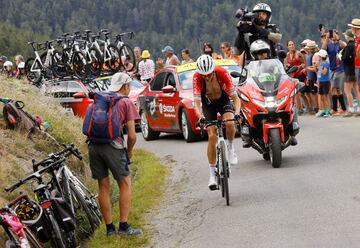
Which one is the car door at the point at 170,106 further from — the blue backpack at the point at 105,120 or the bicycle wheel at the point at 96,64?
the blue backpack at the point at 105,120

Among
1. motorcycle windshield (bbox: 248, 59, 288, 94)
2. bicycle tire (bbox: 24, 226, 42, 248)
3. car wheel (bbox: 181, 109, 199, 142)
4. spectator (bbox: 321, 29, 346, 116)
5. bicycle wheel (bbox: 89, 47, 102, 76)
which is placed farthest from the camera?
bicycle wheel (bbox: 89, 47, 102, 76)

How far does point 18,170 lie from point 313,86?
14912 mm

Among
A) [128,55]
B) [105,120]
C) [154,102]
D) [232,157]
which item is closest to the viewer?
[105,120]

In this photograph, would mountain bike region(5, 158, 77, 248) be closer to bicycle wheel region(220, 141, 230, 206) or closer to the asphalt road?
the asphalt road

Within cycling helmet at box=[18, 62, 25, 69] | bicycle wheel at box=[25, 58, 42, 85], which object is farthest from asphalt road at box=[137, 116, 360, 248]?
cycling helmet at box=[18, 62, 25, 69]

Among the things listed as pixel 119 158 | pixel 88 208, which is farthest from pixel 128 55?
pixel 119 158

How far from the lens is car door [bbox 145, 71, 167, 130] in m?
22.2

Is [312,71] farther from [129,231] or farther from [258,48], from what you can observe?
[129,231]

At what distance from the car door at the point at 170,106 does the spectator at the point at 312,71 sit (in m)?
5.07

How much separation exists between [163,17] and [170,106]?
125921 millimetres

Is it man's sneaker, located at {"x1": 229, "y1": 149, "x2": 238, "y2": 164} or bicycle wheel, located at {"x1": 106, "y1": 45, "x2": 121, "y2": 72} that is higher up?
man's sneaker, located at {"x1": 229, "y1": 149, "x2": 238, "y2": 164}

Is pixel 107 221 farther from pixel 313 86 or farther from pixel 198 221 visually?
pixel 313 86

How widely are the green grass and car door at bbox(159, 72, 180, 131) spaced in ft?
6.12

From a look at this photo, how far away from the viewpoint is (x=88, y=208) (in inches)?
451
